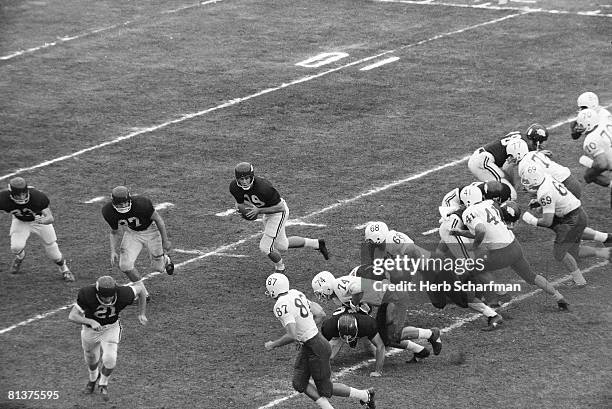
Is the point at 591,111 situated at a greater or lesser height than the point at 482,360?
greater

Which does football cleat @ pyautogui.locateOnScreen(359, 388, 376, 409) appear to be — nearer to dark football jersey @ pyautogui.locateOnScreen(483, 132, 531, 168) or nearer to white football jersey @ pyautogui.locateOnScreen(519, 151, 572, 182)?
white football jersey @ pyautogui.locateOnScreen(519, 151, 572, 182)

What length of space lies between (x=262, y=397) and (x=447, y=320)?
8.83 feet

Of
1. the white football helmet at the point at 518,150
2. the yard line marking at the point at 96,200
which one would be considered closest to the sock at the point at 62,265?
the yard line marking at the point at 96,200

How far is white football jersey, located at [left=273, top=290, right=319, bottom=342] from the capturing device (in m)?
11.6

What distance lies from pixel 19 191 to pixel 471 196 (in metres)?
5.38

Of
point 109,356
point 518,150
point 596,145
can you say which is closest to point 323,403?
point 109,356

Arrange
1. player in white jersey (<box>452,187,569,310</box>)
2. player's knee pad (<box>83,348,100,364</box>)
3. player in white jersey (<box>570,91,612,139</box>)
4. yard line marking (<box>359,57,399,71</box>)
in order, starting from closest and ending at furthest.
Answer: player's knee pad (<box>83,348,100,364</box>) < player in white jersey (<box>452,187,569,310</box>) < player in white jersey (<box>570,91,612,139</box>) < yard line marking (<box>359,57,399,71</box>)

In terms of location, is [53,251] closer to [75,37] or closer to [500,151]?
[500,151]

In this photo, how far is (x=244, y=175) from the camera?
574 inches

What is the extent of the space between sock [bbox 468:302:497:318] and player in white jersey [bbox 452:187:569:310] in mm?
434

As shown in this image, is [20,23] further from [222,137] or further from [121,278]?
[121,278]

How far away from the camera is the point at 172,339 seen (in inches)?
530

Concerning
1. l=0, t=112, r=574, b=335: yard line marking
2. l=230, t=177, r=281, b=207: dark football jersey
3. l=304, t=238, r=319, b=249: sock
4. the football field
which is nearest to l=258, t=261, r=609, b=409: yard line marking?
the football field

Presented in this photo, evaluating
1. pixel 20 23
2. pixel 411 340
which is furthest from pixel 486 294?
pixel 20 23
